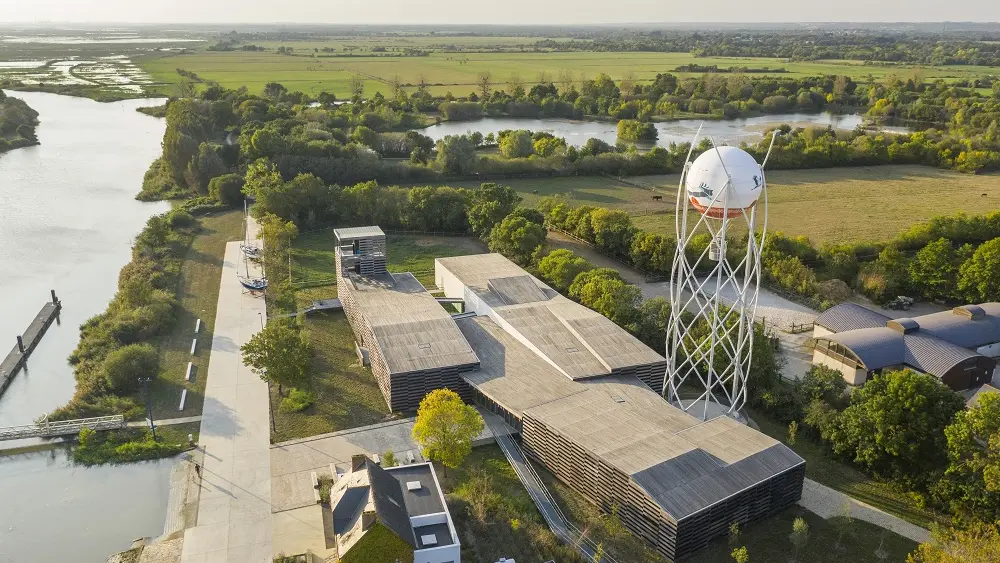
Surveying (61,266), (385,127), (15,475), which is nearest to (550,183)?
(385,127)

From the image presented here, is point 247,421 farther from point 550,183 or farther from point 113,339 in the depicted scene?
point 550,183

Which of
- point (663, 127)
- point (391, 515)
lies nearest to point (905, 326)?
point (391, 515)

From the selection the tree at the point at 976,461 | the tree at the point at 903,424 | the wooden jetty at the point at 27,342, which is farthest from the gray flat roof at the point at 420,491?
the wooden jetty at the point at 27,342

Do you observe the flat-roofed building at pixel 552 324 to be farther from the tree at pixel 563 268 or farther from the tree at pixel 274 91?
the tree at pixel 274 91

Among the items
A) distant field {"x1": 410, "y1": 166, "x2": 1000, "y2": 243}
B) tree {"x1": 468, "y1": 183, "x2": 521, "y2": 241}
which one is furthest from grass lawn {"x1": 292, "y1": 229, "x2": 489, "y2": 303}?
distant field {"x1": 410, "y1": 166, "x2": 1000, "y2": 243}

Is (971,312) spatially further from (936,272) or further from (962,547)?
(962,547)

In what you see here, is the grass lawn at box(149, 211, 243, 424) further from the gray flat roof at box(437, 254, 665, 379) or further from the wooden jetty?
the gray flat roof at box(437, 254, 665, 379)
